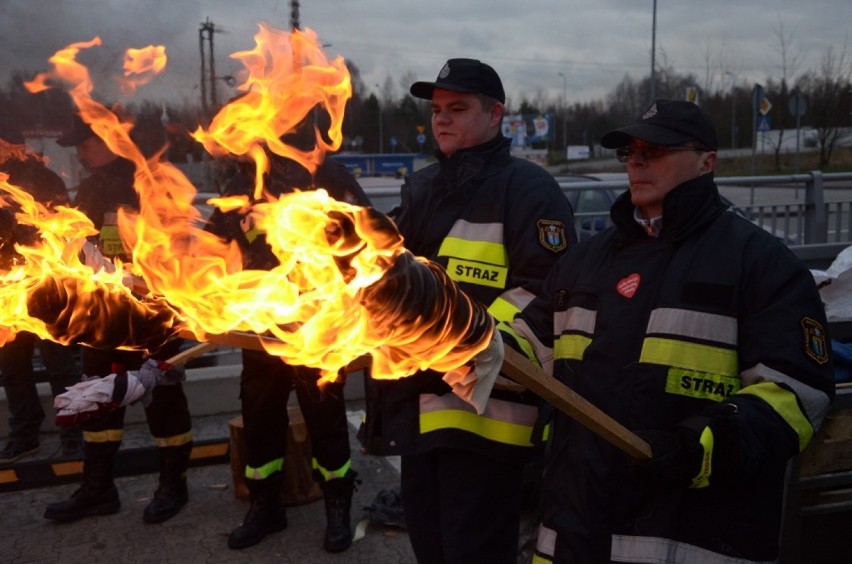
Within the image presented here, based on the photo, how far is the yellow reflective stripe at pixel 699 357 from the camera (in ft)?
6.98

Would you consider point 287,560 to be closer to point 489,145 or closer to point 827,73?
point 489,145

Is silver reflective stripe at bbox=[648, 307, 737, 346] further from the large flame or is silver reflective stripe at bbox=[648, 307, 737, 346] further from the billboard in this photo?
the billboard

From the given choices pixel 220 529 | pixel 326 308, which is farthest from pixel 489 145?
pixel 220 529

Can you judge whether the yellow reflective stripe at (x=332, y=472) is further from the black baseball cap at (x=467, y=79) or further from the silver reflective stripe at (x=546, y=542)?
the black baseball cap at (x=467, y=79)

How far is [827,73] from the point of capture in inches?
1161

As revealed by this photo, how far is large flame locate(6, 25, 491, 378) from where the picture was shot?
1615 mm

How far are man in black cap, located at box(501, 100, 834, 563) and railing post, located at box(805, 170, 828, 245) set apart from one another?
5.99 meters

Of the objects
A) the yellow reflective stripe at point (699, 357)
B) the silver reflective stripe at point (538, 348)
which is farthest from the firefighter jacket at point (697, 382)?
the silver reflective stripe at point (538, 348)

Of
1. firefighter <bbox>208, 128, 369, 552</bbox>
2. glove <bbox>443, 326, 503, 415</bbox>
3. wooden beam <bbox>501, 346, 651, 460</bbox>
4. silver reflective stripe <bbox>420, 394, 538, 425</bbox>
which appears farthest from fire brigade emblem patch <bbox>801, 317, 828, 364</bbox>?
firefighter <bbox>208, 128, 369, 552</bbox>

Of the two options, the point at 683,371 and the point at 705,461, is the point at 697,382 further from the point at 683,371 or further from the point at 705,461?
the point at 705,461

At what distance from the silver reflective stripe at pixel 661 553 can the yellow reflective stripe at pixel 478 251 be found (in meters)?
1.12

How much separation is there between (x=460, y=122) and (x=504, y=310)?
805mm

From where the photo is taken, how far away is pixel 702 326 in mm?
2127

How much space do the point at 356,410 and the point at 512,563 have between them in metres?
3.74
